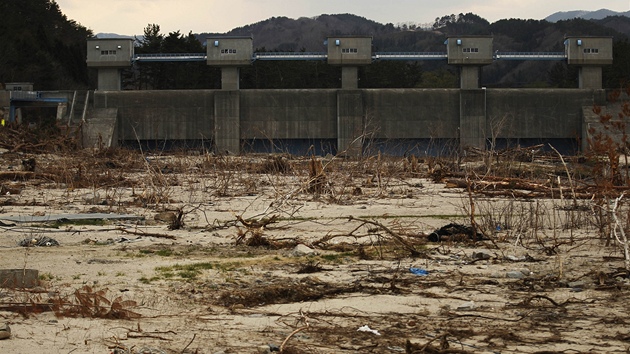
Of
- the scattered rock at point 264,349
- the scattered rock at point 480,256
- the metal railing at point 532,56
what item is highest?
the metal railing at point 532,56

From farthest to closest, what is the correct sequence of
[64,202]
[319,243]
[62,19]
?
[62,19], [64,202], [319,243]

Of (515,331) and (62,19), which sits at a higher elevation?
(62,19)

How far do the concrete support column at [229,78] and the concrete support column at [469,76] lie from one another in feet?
39.8

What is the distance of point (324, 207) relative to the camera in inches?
530

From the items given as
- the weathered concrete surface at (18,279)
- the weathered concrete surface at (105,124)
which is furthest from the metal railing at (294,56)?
the weathered concrete surface at (18,279)

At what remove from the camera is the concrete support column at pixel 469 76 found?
1774 inches

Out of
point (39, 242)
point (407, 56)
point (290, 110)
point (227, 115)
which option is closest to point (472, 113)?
point (407, 56)

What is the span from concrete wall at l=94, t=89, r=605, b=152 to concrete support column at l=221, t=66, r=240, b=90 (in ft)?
2.21

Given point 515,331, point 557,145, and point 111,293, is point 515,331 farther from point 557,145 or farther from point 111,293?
point 557,145

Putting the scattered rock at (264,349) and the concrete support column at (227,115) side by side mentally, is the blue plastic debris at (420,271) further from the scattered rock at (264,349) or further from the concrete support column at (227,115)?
the concrete support column at (227,115)

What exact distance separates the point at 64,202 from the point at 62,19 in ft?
212

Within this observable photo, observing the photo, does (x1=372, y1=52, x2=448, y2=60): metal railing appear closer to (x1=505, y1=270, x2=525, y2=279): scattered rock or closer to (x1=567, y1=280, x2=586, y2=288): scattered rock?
(x1=505, y1=270, x2=525, y2=279): scattered rock

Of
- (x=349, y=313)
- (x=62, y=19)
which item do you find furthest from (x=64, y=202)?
(x=62, y=19)

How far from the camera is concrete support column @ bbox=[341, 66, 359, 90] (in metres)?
45.2
